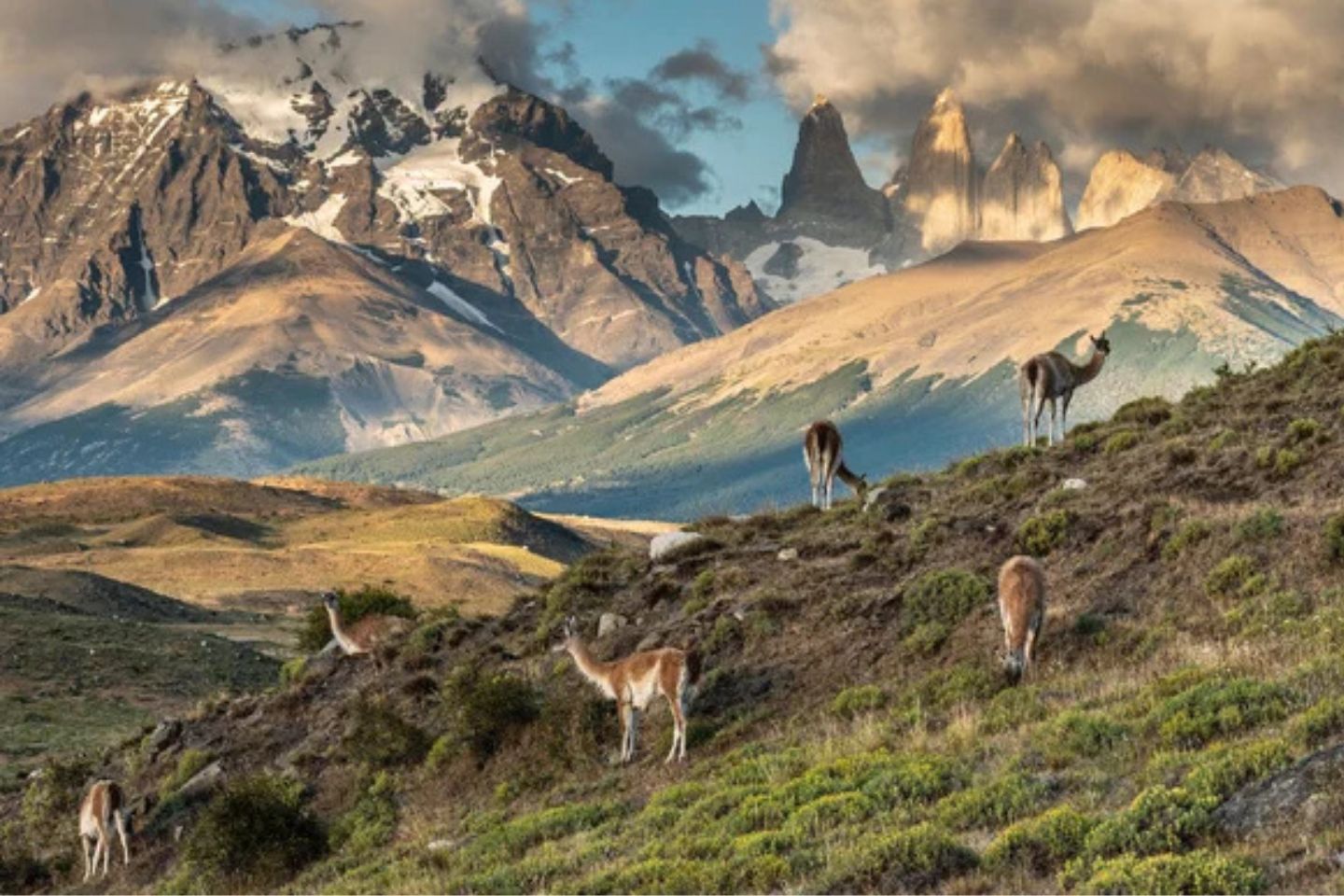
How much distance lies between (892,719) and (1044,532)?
7.46 meters

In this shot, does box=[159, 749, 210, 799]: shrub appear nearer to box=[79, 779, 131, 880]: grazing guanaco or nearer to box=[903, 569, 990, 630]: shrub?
box=[79, 779, 131, 880]: grazing guanaco

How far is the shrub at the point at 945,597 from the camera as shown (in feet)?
80.6

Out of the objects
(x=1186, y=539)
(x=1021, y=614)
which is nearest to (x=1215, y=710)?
(x=1021, y=614)

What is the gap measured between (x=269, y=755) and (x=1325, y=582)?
895 inches

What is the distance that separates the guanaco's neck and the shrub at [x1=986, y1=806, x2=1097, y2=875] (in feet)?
35.5

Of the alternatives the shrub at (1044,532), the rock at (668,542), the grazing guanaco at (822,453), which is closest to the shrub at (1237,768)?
the shrub at (1044,532)

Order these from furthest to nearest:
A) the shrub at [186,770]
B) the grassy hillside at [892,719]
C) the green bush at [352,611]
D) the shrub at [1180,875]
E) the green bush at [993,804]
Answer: the green bush at [352,611] → the shrub at [186,770] → the green bush at [993,804] → the grassy hillside at [892,719] → the shrub at [1180,875]

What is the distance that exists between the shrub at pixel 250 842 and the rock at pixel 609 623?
8.19 meters

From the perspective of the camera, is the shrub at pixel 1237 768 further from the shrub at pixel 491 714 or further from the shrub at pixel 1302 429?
the shrub at pixel 1302 429

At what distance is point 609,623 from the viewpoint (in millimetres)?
31250

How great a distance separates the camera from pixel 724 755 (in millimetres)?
21547

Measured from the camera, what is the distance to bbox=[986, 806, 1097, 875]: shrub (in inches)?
531

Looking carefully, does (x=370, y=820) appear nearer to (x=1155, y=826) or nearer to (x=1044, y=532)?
(x=1044, y=532)

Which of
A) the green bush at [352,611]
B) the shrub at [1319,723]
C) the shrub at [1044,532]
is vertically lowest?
the shrub at [1319,723]
